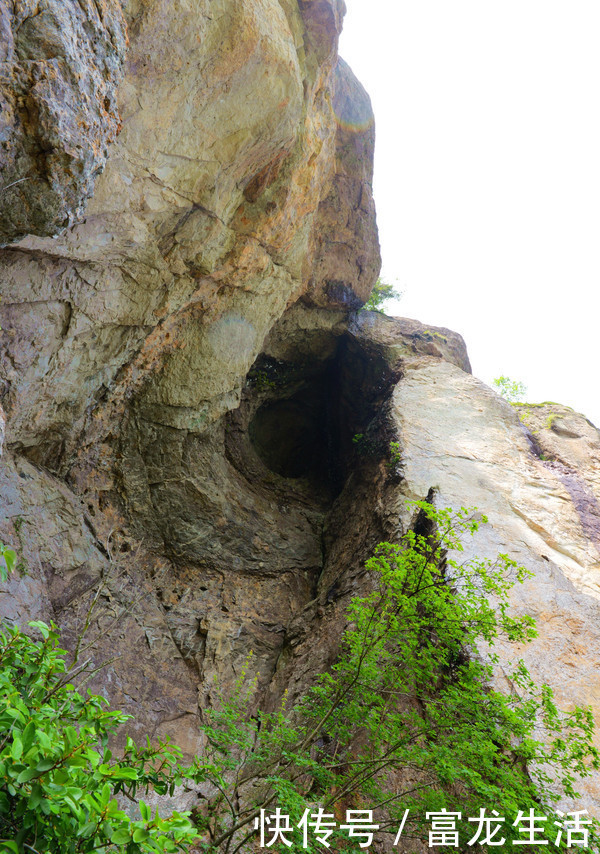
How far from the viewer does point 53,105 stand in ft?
10.4

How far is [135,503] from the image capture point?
838 centimetres

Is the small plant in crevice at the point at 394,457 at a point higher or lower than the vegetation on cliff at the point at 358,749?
higher

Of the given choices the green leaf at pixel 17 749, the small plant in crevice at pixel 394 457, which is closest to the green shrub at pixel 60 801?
the green leaf at pixel 17 749

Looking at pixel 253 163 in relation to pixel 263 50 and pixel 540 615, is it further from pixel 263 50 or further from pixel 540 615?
pixel 540 615

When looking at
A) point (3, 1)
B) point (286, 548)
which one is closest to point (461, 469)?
point (286, 548)

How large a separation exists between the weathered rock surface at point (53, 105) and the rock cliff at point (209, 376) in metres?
0.01

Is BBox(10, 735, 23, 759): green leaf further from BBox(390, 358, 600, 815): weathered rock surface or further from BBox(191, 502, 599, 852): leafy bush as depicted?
BBox(390, 358, 600, 815): weathered rock surface

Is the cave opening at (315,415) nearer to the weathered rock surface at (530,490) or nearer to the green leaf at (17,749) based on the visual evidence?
the weathered rock surface at (530,490)

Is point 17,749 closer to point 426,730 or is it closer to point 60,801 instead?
point 60,801

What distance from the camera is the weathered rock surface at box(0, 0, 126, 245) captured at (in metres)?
3.04

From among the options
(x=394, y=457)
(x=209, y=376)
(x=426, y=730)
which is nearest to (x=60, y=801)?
(x=426, y=730)

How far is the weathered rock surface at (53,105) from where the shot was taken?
3037 mm

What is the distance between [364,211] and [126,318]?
6.19 m

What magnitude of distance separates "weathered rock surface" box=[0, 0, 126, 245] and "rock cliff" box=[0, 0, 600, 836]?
1cm
